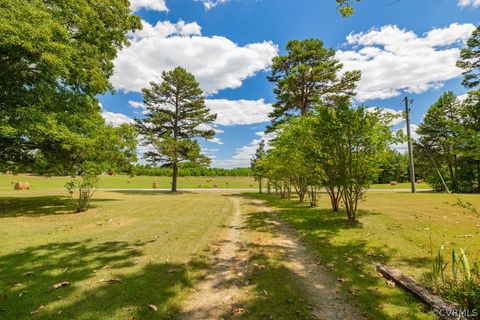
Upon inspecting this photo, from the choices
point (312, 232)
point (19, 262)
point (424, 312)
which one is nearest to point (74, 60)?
point (19, 262)

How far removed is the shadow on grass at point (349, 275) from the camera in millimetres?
3752

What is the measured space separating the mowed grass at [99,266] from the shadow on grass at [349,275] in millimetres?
1471

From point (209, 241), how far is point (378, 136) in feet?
23.9

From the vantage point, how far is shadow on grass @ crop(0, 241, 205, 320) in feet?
12.1

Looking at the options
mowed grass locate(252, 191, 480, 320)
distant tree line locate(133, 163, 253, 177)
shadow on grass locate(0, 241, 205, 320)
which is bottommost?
shadow on grass locate(0, 241, 205, 320)

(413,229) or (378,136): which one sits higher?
(378,136)

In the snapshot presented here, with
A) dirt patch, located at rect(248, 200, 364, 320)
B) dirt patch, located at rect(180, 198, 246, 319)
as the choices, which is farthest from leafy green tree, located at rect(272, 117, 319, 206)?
dirt patch, located at rect(180, 198, 246, 319)

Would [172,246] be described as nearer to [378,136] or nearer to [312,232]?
[312,232]

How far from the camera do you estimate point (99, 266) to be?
5441mm

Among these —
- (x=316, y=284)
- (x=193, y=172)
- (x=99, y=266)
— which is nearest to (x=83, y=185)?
(x=99, y=266)

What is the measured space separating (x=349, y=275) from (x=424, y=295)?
4.48 ft

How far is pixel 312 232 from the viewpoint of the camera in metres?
8.84

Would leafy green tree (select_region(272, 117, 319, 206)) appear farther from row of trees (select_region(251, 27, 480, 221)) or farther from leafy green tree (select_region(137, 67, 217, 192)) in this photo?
leafy green tree (select_region(137, 67, 217, 192))

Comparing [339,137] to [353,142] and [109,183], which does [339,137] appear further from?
[109,183]
